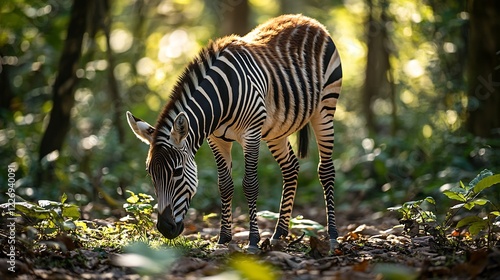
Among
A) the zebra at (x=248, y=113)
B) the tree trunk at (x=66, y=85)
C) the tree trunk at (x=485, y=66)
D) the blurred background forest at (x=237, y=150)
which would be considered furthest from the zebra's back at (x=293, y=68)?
the tree trunk at (x=66, y=85)

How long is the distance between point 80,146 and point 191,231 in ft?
18.9

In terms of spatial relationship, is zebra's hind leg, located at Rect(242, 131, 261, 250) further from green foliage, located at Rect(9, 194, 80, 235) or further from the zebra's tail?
green foliage, located at Rect(9, 194, 80, 235)

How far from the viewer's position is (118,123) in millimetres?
14602

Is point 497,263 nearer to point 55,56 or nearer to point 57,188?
point 57,188

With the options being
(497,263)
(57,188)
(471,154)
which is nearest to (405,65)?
(471,154)

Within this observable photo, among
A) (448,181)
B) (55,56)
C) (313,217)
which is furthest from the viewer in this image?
(55,56)

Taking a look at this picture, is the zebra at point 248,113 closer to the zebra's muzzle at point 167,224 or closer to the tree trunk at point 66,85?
the zebra's muzzle at point 167,224

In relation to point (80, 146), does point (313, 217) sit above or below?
below

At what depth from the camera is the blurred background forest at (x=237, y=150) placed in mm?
11500

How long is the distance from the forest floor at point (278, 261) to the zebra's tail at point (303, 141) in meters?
2.00

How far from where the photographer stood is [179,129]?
6871mm

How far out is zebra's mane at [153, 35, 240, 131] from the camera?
286 inches

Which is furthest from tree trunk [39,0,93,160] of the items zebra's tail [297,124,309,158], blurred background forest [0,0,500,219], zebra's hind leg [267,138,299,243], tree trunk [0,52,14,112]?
zebra's hind leg [267,138,299,243]

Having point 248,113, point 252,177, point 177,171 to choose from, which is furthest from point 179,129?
point 252,177
